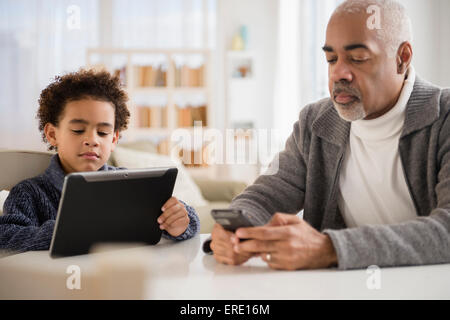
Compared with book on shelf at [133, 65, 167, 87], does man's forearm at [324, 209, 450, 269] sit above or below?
below

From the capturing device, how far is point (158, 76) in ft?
18.9

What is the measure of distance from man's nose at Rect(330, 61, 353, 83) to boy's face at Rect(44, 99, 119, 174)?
590 mm

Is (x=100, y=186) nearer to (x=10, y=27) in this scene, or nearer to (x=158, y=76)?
(x=158, y=76)

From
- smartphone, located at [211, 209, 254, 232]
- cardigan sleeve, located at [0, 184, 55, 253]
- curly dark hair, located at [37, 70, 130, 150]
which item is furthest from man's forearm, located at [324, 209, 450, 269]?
curly dark hair, located at [37, 70, 130, 150]

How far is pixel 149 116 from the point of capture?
575 cm

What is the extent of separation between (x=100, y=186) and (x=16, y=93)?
580cm

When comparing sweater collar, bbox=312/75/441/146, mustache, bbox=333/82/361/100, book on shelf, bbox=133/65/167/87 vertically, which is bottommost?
sweater collar, bbox=312/75/441/146

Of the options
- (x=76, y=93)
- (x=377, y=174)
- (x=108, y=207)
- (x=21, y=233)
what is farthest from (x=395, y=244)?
(x=76, y=93)

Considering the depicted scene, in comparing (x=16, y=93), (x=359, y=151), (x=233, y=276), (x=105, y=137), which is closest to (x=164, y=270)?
(x=233, y=276)

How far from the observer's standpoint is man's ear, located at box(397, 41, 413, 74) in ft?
4.25

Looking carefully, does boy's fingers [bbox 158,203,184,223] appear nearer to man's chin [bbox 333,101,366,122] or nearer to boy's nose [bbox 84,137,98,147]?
boy's nose [bbox 84,137,98,147]

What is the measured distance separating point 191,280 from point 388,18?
0.81 metres

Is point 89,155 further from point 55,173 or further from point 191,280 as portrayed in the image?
point 191,280

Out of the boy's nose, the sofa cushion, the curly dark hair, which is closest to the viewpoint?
the boy's nose
